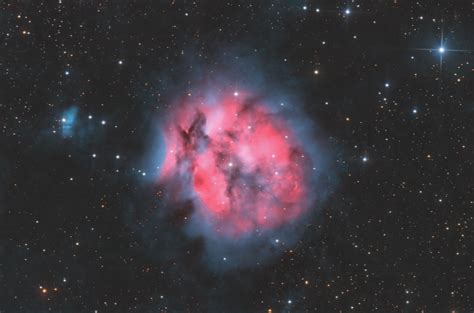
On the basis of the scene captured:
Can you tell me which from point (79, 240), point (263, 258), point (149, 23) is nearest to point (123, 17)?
Answer: point (149, 23)

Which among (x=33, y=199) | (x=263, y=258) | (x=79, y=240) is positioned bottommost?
Answer: (x=263, y=258)

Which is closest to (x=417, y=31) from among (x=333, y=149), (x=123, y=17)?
(x=333, y=149)

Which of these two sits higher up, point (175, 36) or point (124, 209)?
point (175, 36)

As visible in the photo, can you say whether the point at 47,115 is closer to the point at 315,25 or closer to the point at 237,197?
the point at 237,197

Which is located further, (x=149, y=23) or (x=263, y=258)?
(x=263, y=258)

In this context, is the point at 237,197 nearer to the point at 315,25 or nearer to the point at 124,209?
the point at 124,209

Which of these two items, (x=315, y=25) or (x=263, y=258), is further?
(x=263, y=258)
